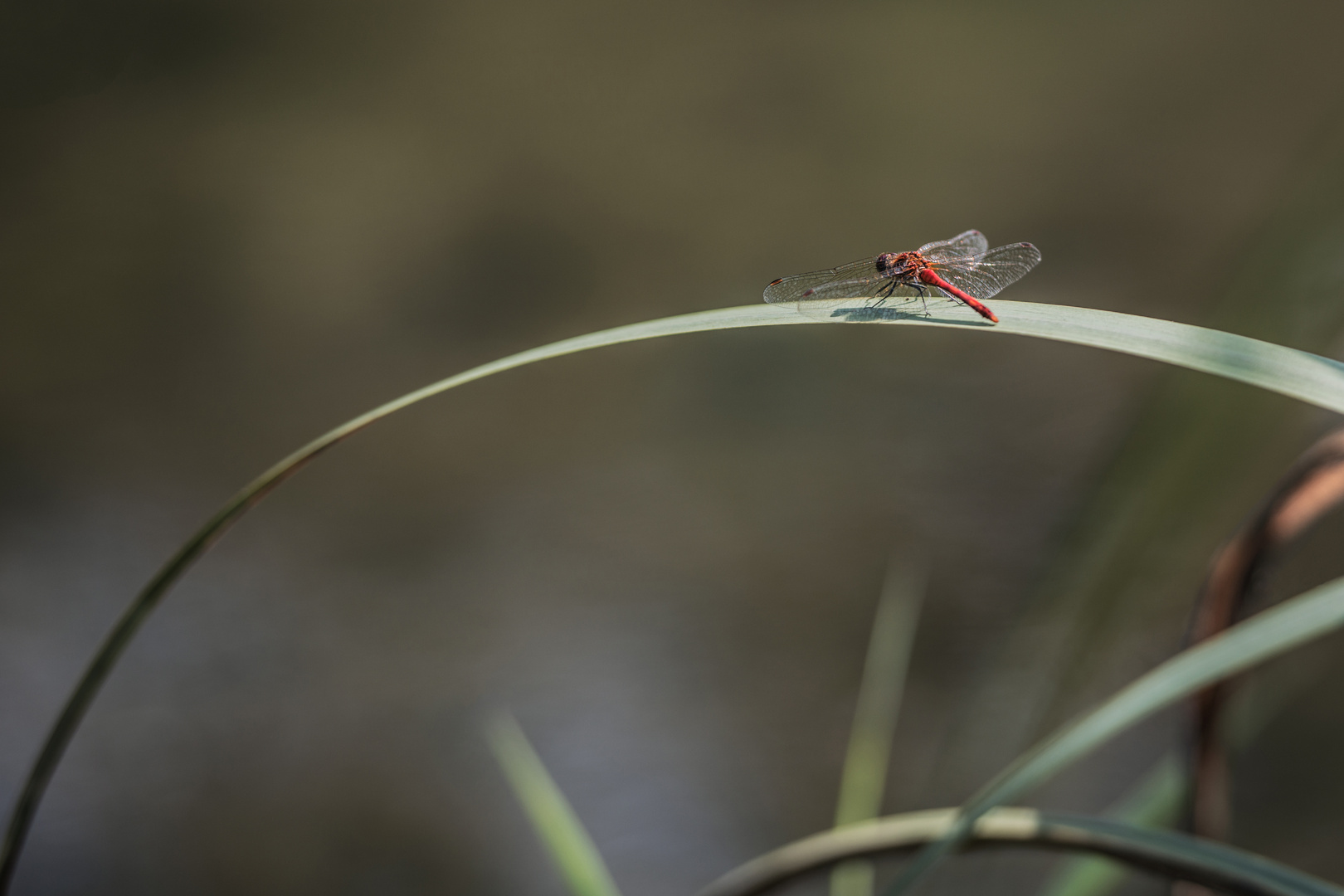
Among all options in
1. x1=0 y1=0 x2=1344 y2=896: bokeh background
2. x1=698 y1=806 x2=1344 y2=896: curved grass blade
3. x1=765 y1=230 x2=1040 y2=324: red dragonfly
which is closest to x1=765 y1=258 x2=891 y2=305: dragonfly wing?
x1=765 y1=230 x2=1040 y2=324: red dragonfly

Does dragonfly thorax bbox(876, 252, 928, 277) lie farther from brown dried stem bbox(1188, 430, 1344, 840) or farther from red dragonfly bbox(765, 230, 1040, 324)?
brown dried stem bbox(1188, 430, 1344, 840)

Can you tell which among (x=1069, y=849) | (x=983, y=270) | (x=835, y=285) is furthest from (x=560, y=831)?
(x=983, y=270)

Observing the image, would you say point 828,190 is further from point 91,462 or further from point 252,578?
point 91,462

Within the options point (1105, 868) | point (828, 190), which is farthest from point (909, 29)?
point (1105, 868)

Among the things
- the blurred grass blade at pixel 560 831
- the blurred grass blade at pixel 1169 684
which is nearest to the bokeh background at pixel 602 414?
the blurred grass blade at pixel 1169 684

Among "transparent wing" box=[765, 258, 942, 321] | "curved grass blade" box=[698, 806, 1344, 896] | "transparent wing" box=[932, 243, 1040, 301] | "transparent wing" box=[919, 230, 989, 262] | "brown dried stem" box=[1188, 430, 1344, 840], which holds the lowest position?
"curved grass blade" box=[698, 806, 1344, 896]

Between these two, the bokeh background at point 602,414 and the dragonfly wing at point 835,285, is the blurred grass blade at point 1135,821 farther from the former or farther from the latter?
the dragonfly wing at point 835,285
